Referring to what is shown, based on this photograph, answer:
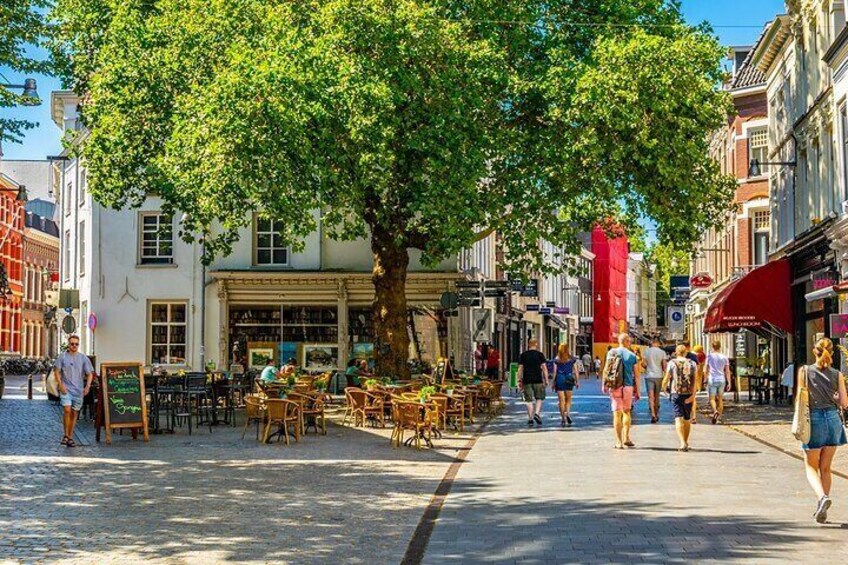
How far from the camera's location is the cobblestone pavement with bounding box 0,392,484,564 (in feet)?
33.3

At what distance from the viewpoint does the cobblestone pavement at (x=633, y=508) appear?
32.2 feet

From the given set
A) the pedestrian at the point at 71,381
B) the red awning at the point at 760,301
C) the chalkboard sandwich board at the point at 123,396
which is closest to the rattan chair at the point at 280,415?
the chalkboard sandwich board at the point at 123,396

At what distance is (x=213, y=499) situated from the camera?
13367mm

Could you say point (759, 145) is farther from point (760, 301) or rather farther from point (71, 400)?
point (71, 400)

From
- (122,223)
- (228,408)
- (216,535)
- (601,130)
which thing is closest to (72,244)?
(122,223)

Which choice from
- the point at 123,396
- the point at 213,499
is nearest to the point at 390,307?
the point at 123,396

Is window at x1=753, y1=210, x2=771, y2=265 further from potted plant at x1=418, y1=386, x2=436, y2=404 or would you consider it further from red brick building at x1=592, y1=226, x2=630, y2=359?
red brick building at x1=592, y1=226, x2=630, y2=359

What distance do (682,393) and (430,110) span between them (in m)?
9.26

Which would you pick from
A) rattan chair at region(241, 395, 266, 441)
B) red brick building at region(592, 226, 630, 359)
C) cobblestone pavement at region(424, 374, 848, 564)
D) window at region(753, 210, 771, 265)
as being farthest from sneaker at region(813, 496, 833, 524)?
red brick building at region(592, 226, 630, 359)

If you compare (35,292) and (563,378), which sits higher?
(35,292)

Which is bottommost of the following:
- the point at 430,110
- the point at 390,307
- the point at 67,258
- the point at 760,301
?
the point at 390,307

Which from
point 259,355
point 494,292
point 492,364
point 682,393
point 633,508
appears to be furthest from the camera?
point 492,364

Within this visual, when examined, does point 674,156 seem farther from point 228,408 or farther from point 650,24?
point 228,408

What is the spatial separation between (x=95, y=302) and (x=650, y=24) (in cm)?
2135
